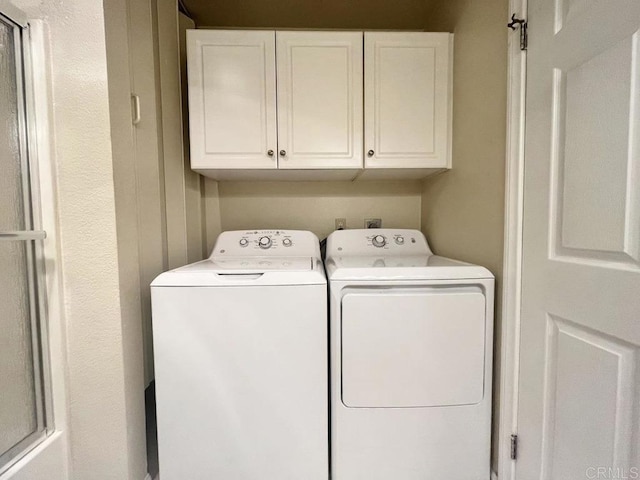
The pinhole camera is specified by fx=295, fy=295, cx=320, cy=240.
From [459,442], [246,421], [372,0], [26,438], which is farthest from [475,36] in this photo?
[26,438]

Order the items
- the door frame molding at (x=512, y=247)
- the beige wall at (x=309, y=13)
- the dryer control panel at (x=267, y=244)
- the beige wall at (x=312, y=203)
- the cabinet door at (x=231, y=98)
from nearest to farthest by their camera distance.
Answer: the door frame molding at (x=512, y=247) → the cabinet door at (x=231, y=98) → the dryer control panel at (x=267, y=244) → the beige wall at (x=309, y=13) → the beige wall at (x=312, y=203)

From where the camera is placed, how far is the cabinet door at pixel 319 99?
150 cm

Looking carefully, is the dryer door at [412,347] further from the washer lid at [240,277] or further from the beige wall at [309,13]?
the beige wall at [309,13]

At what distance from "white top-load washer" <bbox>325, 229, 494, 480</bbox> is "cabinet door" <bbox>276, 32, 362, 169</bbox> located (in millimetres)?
694

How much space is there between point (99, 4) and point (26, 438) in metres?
1.50

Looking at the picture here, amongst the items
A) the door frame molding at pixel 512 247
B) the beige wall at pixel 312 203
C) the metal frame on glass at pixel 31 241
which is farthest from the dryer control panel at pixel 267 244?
the door frame molding at pixel 512 247

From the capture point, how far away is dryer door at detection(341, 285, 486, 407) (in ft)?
3.83

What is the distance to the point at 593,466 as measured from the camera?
84 centimetres

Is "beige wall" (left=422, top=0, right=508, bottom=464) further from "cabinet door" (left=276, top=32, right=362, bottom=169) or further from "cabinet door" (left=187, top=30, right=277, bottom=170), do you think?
"cabinet door" (left=187, top=30, right=277, bottom=170)

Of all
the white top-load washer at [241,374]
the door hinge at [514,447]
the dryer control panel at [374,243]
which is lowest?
the door hinge at [514,447]

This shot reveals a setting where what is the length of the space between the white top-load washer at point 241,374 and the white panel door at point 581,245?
760 mm

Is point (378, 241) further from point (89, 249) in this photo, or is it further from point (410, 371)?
point (89, 249)

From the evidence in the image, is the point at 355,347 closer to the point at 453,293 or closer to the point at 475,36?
the point at 453,293

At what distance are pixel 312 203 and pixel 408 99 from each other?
84 centimetres
